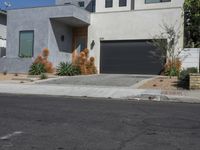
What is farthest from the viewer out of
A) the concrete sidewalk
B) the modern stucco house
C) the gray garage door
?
the gray garage door

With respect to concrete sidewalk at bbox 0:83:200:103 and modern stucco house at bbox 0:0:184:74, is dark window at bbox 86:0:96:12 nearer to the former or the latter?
modern stucco house at bbox 0:0:184:74

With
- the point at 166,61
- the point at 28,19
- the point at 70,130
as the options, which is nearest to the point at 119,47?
the point at 166,61

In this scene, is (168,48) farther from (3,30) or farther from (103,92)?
(3,30)

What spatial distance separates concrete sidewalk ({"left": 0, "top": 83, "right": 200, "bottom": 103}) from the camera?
50.0ft

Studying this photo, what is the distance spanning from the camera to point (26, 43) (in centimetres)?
2894

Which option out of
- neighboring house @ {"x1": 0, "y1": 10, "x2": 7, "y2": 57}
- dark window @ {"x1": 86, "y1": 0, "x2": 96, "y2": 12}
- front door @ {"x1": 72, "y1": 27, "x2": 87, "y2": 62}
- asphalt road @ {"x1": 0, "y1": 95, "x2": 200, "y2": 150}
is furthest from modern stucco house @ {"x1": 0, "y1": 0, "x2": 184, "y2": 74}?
asphalt road @ {"x1": 0, "y1": 95, "x2": 200, "y2": 150}

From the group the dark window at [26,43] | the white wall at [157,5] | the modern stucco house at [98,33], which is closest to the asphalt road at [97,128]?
the modern stucco house at [98,33]

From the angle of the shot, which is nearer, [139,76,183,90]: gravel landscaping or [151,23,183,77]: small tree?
[139,76,183,90]: gravel landscaping

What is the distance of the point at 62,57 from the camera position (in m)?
29.9

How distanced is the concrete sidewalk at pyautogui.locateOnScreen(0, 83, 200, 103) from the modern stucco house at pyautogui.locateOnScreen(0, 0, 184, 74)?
366 inches

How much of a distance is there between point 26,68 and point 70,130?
20.9m

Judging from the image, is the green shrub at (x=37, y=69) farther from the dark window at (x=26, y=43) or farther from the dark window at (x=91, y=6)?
the dark window at (x=91, y=6)

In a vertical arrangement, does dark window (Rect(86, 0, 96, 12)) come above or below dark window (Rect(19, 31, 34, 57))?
above

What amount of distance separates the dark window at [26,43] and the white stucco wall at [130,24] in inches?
190
